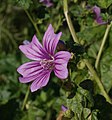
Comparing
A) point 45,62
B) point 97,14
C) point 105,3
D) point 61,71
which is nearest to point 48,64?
point 45,62

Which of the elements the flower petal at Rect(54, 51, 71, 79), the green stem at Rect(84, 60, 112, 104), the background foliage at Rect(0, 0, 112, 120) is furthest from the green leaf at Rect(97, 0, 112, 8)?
the flower petal at Rect(54, 51, 71, 79)

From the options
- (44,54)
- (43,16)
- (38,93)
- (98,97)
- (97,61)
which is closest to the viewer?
(44,54)

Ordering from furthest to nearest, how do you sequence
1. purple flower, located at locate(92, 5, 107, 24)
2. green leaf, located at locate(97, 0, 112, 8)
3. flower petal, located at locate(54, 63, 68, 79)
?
purple flower, located at locate(92, 5, 107, 24), green leaf, located at locate(97, 0, 112, 8), flower petal, located at locate(54, 63, 68, 79)

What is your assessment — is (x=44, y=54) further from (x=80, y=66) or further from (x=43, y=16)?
(x=43, y=16)

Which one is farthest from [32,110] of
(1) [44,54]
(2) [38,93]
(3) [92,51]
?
(1) [44,54]

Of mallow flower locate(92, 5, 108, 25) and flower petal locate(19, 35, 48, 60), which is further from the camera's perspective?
mallow flower locate(92, 5, 108, 25)

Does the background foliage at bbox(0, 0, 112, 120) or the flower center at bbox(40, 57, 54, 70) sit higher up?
the flower center at bbox(40, 57, 54, 70)

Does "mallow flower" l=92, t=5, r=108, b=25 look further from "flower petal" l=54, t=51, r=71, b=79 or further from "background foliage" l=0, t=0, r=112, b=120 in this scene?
Result: "flower petal" l=54, t=51, r=71, b=79
